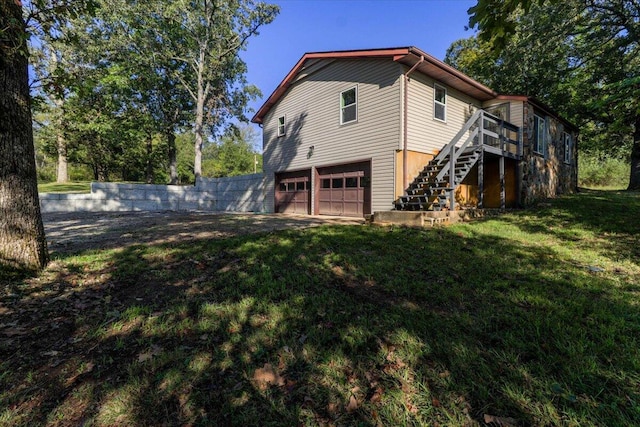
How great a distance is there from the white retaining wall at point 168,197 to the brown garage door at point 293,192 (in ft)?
4.30

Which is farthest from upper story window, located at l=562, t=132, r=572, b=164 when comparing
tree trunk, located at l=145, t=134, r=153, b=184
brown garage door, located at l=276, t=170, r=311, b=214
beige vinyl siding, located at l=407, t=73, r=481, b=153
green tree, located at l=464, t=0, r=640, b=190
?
tree trunk, located at l=145, t=134, r=153, b=184

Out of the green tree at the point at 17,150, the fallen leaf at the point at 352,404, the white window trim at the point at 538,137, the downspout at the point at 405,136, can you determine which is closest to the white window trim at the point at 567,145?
the white window trim at the point at 538,137

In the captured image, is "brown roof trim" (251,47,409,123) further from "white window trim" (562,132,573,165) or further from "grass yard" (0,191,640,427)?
"white window trim" (562,132,573,165)

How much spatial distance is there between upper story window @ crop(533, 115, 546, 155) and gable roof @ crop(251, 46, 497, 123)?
7.29 feet

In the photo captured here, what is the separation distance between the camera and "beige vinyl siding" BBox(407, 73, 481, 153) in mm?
9773

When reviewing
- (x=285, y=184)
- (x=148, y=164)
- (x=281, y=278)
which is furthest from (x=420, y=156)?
(x=148, y=164)

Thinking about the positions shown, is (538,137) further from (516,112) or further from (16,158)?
(16,158)

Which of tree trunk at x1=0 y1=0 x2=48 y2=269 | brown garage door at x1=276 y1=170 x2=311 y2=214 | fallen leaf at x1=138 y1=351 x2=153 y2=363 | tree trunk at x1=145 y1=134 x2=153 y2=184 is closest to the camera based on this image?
fallen leaf at x1=138 y1=351 x2=153 y2=363

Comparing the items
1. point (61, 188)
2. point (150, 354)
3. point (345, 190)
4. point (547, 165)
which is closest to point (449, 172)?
point (345, 190)

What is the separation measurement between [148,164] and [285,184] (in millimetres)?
20298

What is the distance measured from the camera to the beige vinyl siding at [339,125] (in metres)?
9.81

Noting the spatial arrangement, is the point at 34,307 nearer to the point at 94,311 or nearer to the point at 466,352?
the point at 94,311

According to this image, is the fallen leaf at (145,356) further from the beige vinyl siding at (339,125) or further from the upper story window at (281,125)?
the upper story window at (281,125)

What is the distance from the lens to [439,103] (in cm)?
1080
